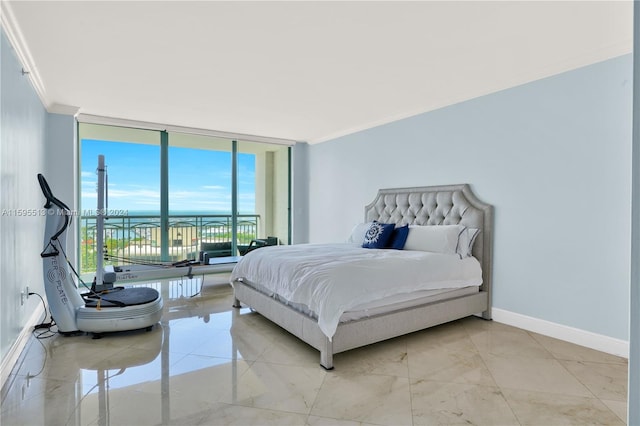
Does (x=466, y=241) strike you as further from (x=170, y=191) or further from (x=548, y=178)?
(x=170, y=191)

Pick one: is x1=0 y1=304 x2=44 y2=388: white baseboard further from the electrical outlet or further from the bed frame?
the bed frame

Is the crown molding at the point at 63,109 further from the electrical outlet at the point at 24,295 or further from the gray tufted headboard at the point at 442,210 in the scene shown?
the gray tufted headboard at the point at 442,210

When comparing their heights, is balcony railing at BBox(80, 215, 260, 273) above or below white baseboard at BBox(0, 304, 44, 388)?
above

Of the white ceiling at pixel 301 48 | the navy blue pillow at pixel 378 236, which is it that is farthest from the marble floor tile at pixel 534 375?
the white ceiling at pixel 301 48

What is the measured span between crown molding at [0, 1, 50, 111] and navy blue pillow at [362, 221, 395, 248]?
11.9 feet

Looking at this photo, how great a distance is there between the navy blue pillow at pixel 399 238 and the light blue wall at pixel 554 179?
748mm

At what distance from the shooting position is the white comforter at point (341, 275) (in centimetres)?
249

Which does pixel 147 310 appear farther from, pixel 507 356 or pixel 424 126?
pixel 424 126

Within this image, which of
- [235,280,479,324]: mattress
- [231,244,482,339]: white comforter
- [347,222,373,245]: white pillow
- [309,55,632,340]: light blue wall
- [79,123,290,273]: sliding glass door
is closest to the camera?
[231,244,482,339]: white comforter

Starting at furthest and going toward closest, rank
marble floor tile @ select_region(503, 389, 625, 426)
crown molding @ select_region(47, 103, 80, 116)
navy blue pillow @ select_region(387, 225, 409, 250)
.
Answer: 1. crown molding @ select_region(47, 103, 80, 116)
2. navy blue pillow @ select_region(387, 225, 409, 250)
3. marble floor tile @ select_region(503, 389, 625, 426)

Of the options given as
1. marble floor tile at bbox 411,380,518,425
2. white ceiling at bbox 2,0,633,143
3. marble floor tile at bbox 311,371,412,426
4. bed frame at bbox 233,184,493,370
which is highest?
white ceiling at bbox 2,0,633,143

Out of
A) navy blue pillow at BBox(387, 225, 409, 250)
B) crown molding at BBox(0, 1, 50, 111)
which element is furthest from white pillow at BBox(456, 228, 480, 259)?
crown molding at BBox(0, 1, 50, 111)

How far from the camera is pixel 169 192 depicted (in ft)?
18.5

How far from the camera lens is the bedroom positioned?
271 cm
